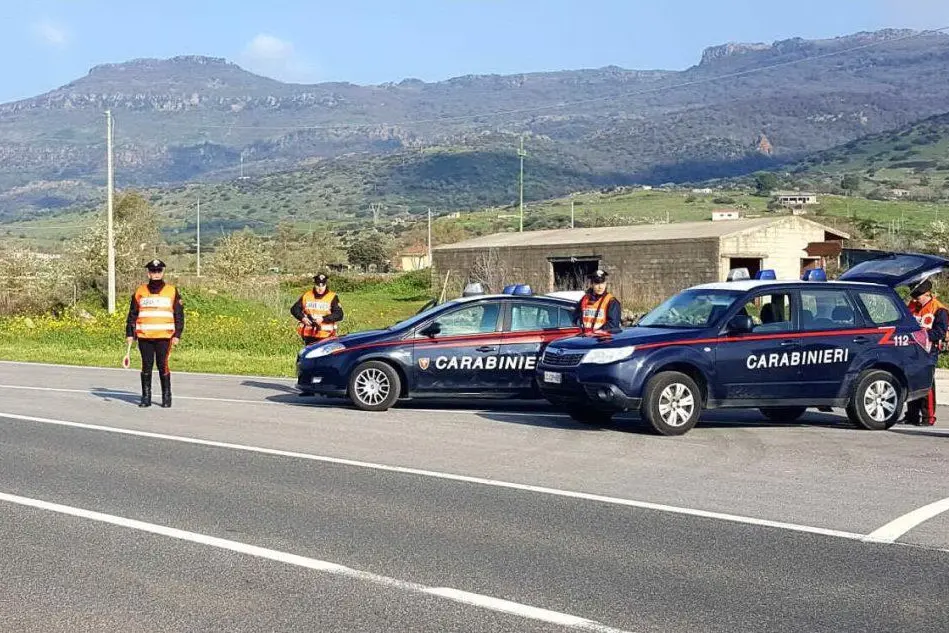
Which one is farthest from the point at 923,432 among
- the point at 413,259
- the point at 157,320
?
the point at 413,259

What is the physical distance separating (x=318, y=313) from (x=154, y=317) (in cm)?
283

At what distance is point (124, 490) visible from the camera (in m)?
9.54

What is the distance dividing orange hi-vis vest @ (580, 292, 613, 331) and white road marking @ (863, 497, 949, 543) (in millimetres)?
6187

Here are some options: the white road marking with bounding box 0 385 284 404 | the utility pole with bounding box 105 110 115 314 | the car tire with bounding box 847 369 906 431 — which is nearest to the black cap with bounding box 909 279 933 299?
the car tire with bounding box 847 369 906 431

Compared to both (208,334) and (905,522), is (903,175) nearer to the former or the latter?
(208,334)

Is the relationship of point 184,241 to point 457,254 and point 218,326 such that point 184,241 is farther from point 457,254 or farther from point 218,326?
point 218,326

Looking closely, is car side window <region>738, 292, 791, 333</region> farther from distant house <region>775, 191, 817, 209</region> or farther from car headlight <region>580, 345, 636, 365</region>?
distant house <region>775, 191, 817, 209</region>

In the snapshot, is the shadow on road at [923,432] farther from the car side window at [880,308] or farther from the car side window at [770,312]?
the car side window at [770,312]

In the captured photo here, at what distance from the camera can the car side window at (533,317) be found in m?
15.4

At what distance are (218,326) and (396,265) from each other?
55030 mm

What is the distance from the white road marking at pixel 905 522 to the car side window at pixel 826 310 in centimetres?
451

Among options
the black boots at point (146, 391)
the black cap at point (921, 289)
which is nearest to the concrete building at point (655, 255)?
the black cap at point (921, 289)

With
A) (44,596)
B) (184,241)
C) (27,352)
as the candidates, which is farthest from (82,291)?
(184,241)

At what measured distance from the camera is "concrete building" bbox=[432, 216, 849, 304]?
42.2 meters
